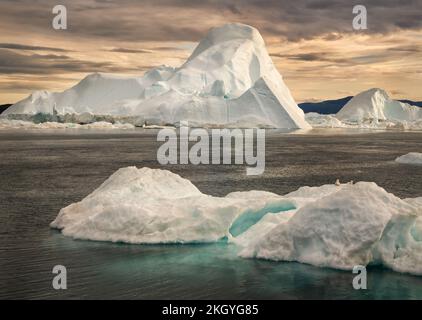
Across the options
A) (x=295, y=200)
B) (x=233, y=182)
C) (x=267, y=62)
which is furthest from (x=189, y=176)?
(x=267, y=62)

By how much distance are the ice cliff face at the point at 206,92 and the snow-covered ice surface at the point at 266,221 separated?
117073 millimetres

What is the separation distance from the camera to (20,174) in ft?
135

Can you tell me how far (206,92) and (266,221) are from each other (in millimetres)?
139361

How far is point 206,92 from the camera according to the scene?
156 metres

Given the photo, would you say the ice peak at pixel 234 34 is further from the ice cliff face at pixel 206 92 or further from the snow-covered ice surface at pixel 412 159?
the snow-covered ice surface at pixel 412 159

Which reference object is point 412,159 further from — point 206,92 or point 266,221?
point 206,92

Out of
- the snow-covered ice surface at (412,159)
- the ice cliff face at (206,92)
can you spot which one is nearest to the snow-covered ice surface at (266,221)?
the snow-covered ice surface at (412,159)

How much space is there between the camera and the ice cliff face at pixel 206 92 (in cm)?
14038

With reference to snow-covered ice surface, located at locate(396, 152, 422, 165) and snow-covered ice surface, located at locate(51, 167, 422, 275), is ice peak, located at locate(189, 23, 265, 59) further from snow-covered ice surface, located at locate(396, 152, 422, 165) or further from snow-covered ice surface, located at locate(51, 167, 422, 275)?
snow-covered ice surface, located at locate(51, 167, 422, 275)

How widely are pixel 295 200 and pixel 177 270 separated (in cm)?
618

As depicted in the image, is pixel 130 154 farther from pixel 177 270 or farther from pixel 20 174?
pixel 177 270

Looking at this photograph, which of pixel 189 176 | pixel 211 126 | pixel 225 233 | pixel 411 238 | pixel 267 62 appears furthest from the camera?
pixel 267 62

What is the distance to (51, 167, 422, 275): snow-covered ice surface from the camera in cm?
1462

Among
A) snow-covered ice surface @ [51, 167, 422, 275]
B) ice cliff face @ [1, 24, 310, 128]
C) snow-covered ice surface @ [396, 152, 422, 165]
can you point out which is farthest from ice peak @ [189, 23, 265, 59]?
snow-covered ice surface @ [51, 167, 422, 275]
